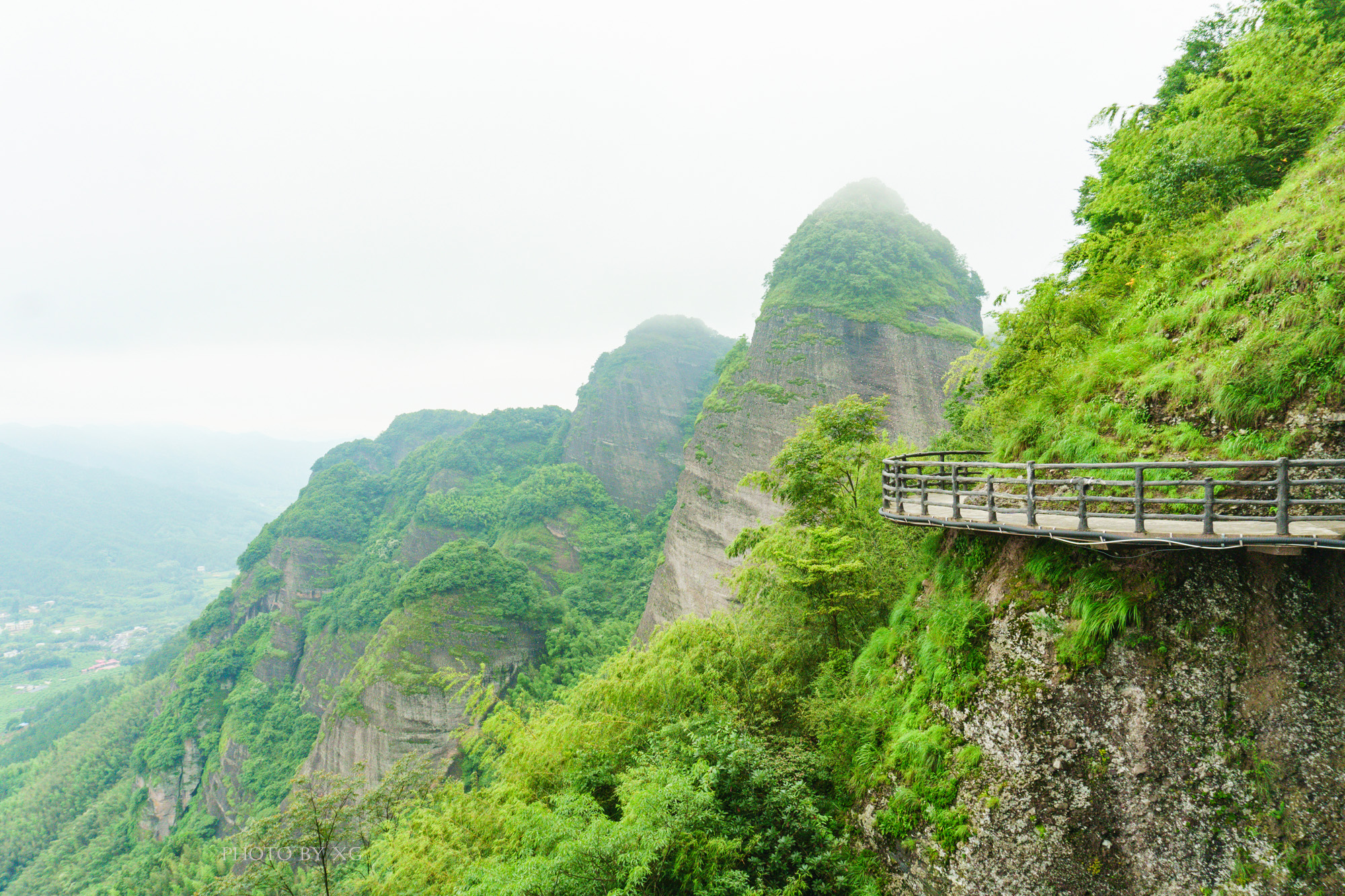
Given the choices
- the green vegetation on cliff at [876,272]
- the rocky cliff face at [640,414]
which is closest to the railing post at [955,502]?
the green vegetation on cliff at [876,272]

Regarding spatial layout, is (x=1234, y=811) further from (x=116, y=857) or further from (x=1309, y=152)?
(x=116, y=857)

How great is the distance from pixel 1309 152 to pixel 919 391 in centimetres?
2650

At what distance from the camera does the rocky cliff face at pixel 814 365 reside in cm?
3572

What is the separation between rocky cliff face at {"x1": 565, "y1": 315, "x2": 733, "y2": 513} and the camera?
7200 cm

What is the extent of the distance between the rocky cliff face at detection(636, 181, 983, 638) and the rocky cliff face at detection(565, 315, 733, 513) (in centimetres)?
2981

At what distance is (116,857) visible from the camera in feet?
143

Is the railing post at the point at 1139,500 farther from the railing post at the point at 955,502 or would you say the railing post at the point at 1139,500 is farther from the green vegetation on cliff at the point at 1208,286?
the railing post at the point at 955,502

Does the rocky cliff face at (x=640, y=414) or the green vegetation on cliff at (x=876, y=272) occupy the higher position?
the green vegetation on cliff at (x=876, y=272)

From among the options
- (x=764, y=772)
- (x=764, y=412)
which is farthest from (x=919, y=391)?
(x=764, y=772)

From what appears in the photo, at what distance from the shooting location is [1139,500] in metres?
5.90

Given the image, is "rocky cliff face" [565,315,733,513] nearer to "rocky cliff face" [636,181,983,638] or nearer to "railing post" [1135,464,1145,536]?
"rocky cliff face" [636,181,983,638]

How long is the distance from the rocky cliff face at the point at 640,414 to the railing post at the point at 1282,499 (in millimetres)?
65125

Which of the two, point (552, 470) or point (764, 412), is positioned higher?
point (764, 412)

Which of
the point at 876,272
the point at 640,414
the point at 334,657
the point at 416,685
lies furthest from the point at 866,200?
the point at 334,657
